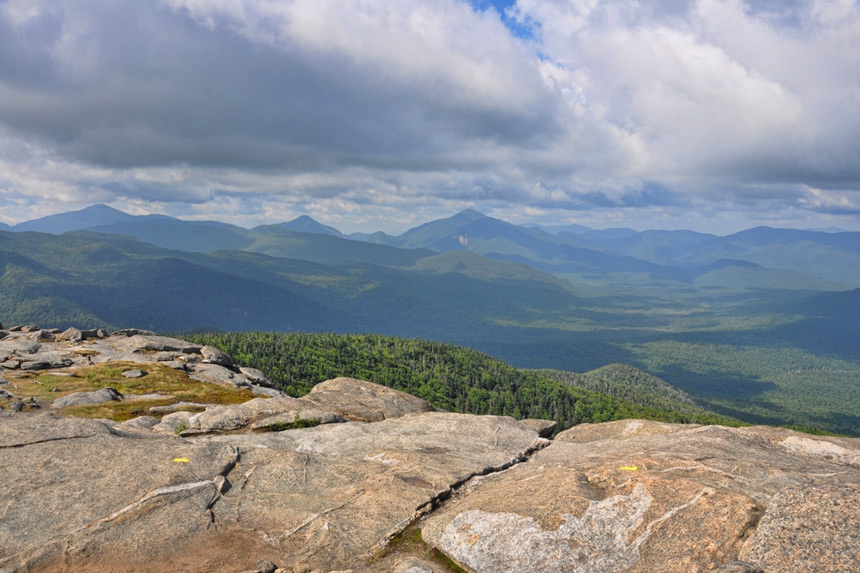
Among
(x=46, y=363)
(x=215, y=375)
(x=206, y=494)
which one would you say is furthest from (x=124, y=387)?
(x=206, y=494)

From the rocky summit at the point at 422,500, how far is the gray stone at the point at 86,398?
37458 millimetres

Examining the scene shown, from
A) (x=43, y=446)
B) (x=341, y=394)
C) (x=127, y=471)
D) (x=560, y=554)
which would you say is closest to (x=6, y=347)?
(x=341, y=394)

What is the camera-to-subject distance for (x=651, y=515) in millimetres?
18438

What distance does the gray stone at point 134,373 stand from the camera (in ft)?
271

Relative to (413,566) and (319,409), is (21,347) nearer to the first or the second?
(319,409)

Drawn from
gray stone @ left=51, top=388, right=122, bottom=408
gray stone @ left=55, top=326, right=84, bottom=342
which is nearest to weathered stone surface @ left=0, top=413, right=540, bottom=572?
gray stone @ left=51, top=388, right=122, bottom=408

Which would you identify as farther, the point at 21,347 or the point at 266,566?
the point at 21,347

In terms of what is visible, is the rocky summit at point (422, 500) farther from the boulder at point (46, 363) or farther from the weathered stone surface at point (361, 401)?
the boulder at point (46, 363)

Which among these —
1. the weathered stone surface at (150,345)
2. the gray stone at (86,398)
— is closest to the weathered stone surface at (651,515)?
the gray stone at (86,398)

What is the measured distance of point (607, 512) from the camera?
19.0 m

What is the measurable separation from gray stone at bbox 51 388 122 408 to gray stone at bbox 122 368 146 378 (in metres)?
18.6

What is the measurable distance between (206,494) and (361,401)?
28.1 metres

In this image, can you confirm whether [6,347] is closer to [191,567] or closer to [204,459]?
[204,459]

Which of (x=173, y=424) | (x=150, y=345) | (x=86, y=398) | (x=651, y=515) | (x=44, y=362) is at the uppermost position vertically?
(x=651, y=515)
